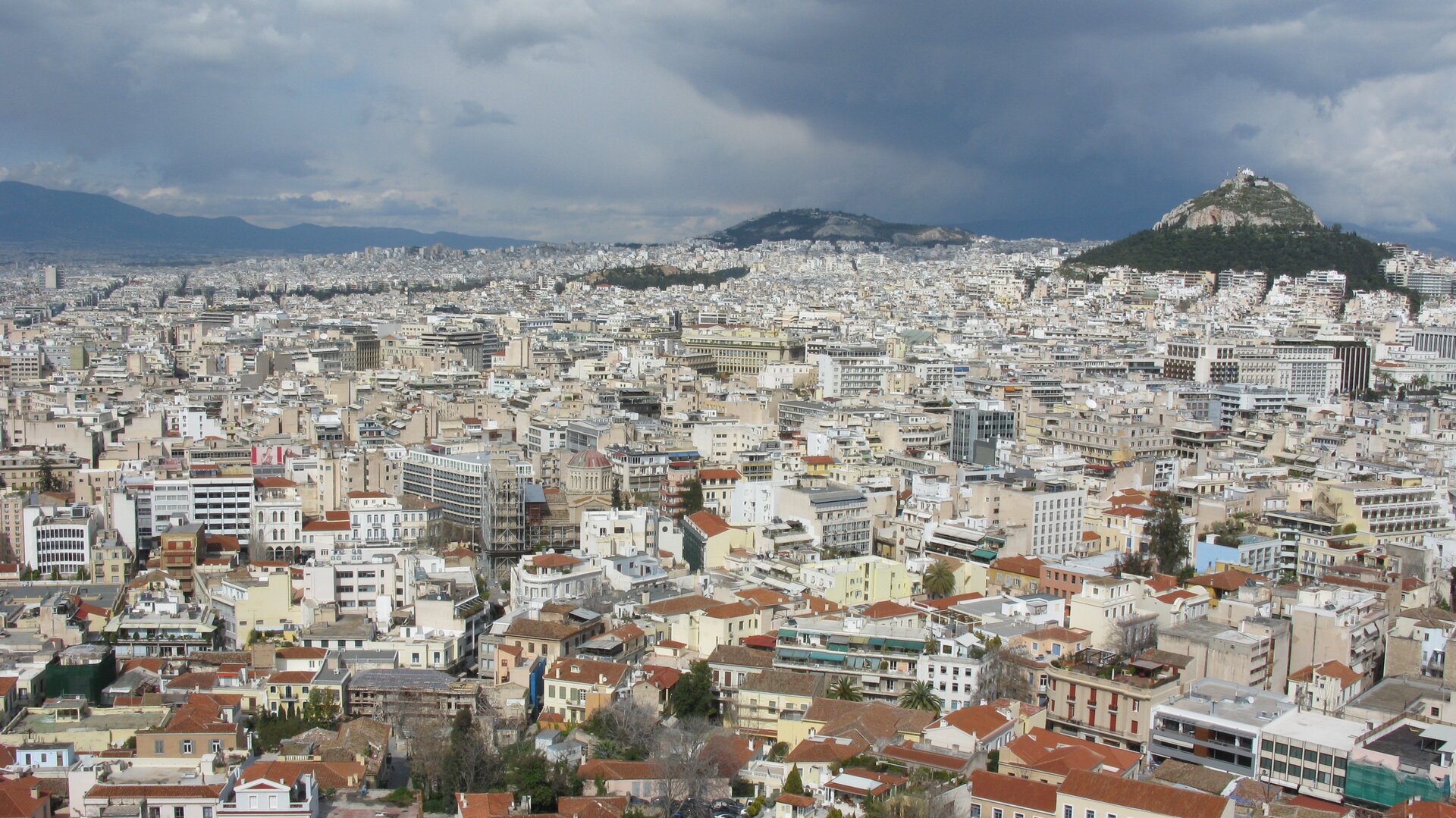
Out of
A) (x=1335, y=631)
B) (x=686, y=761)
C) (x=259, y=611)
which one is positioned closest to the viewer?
(x=686, y=761)

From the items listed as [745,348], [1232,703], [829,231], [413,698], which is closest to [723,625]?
[413,698]

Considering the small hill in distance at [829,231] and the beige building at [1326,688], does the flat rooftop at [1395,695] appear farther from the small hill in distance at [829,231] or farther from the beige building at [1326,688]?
the small hill in distance at [829,231]

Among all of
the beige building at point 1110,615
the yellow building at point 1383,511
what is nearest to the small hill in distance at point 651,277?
the yellow building at point 1383,511

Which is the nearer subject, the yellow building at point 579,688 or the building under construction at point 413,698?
the yellow building at point 579,688

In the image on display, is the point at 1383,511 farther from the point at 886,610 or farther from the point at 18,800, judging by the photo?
the point at 18,800

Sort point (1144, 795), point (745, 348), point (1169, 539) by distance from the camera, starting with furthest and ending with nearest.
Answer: point (745, 348), point (1169, 539), point (1144, 795)

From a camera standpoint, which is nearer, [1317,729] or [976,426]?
[1317,729]

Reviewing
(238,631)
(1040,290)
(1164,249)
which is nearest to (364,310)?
(1040,290)
